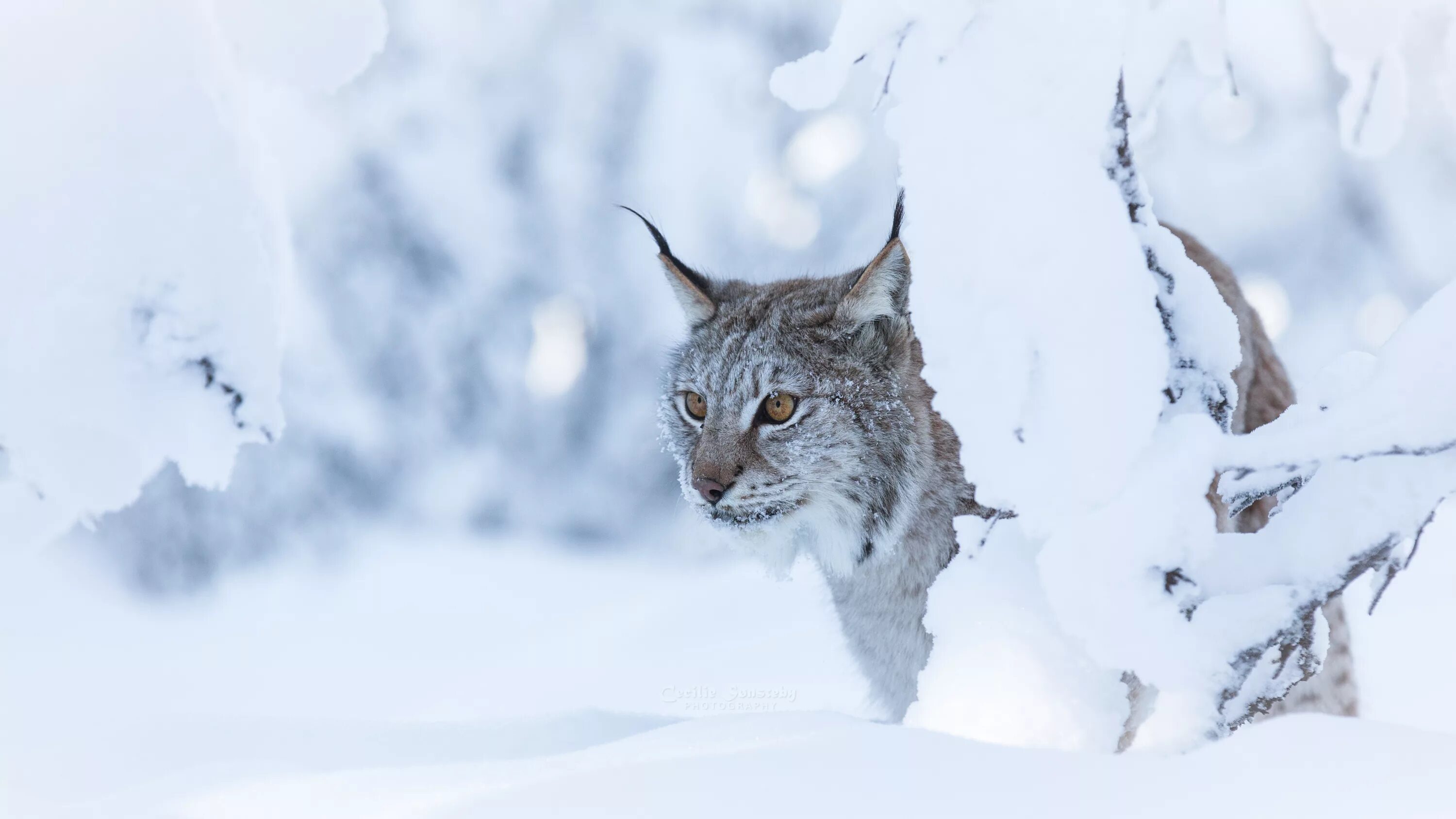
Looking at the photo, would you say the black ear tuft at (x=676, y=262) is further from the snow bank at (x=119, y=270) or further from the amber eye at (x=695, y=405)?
the snow bank at (x=119, y=270)

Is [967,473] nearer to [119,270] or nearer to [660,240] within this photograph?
[660,240]

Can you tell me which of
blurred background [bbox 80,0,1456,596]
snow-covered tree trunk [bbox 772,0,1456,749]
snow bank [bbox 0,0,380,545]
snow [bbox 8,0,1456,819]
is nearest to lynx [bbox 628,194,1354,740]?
snow [bbox 8,0,1456,819]

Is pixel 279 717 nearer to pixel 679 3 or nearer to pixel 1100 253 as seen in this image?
pixel 1100 253

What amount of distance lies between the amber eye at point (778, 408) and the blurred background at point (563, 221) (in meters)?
2.28

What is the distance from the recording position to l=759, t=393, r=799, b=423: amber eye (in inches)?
78.7

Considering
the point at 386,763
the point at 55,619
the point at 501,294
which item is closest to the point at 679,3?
the point at 501,294

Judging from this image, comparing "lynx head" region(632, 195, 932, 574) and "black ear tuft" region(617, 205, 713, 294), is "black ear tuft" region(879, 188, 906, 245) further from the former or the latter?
"black ear tuft" region(617, 205, 713, 294)

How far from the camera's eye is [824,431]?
6.43 ft

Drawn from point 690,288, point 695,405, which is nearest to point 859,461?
point 695,405

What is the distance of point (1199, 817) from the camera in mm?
1038

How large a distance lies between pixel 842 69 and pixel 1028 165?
27 cm

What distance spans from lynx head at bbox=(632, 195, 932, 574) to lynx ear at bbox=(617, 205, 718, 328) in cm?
13

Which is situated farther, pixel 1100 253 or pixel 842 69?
pixel 842 69

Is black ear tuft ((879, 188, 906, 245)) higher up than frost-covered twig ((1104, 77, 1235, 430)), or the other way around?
black ear tuft ((879, 188, 906, 245))
